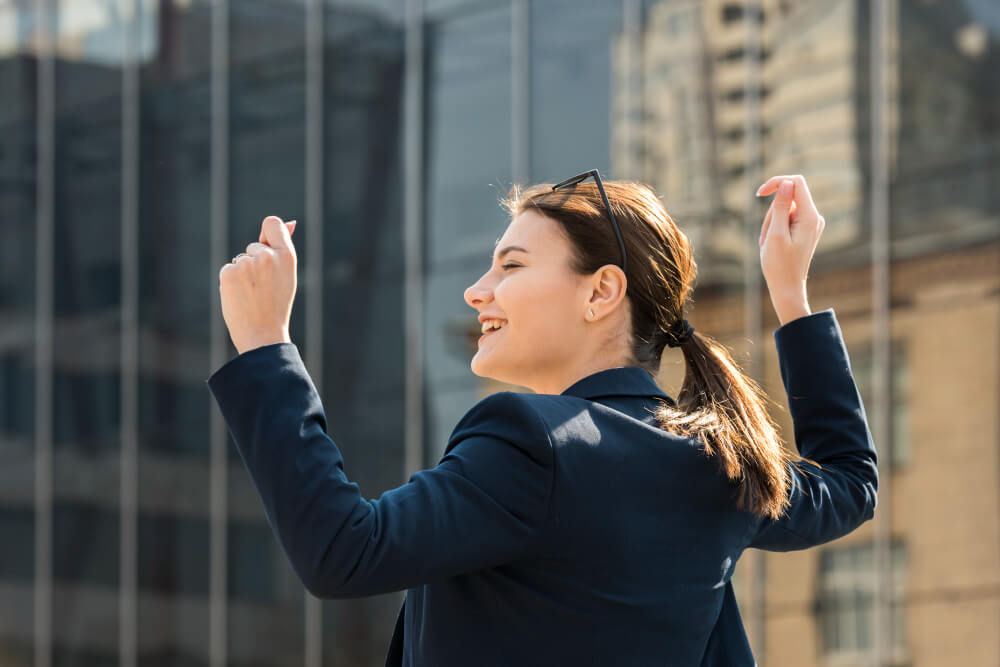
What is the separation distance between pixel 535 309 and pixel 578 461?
0.30 metres

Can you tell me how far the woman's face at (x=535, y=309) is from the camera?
1.92m

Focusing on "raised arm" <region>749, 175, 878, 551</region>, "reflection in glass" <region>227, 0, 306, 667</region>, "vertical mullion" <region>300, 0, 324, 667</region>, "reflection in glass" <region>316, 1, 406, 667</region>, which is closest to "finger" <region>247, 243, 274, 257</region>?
"raised arm" <region>749, 175, 878, 551</region>

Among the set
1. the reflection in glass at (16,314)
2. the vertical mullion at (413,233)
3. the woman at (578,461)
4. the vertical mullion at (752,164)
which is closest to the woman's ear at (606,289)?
the woman at (578,461)

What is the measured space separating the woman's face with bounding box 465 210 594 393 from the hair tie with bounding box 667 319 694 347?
6.4 inches

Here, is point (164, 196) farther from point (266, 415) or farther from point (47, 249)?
point (266, 415)

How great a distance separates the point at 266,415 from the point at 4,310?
47.0 feet

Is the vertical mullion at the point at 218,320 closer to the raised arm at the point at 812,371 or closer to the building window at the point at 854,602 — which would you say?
the building window at the point at 854,602

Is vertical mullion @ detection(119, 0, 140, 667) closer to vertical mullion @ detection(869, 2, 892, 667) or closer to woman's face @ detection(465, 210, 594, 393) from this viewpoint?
vertical mullion @ detection(869, 2, 892, 667)

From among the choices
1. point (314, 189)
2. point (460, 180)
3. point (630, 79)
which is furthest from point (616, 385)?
point (314, 189)

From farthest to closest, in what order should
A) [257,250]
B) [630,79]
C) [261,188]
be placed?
[261,188] < [630,79] < [257,250]

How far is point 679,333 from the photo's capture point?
2.07m

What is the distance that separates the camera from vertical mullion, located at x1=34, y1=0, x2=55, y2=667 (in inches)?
576

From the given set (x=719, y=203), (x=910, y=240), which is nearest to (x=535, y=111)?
(x=719, y=203)

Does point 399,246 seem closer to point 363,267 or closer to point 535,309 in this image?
point 363,267
